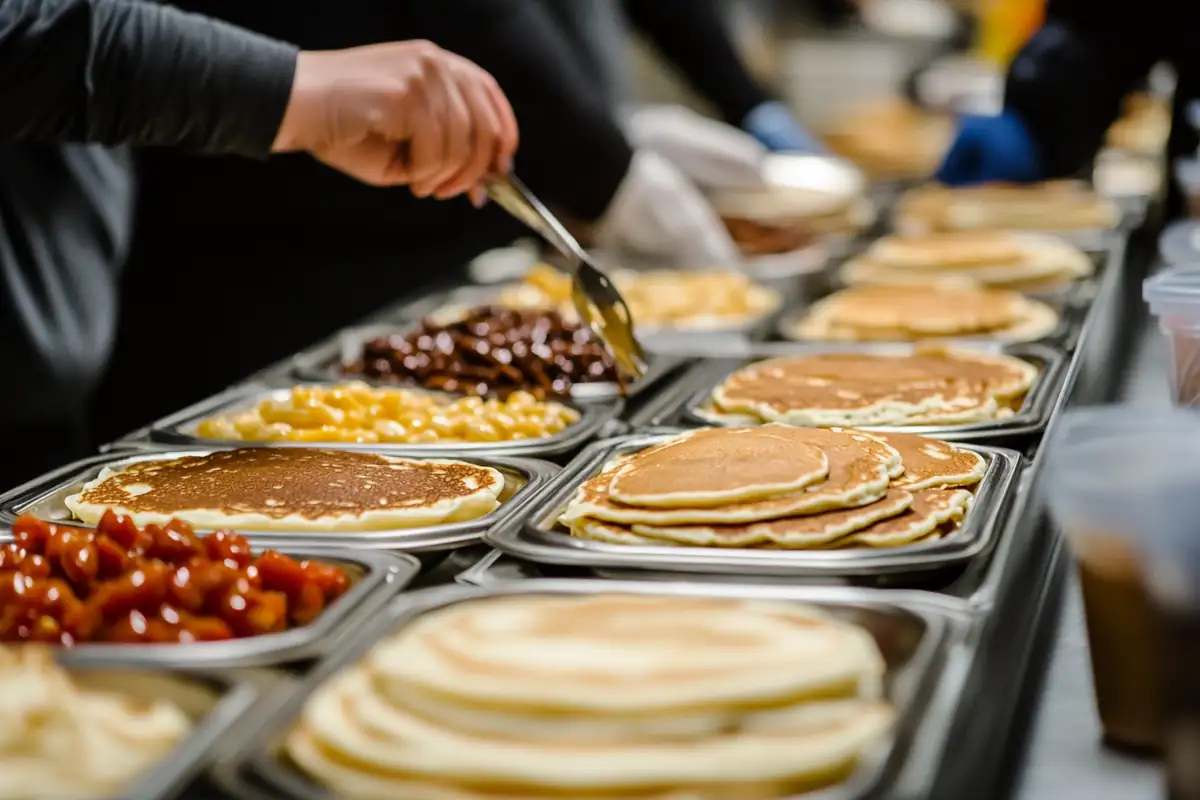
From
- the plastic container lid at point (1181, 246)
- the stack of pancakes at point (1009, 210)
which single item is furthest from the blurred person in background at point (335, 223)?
the plastic container lid at point (1181, 246)

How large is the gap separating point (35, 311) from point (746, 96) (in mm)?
2934

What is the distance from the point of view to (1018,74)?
4.04m

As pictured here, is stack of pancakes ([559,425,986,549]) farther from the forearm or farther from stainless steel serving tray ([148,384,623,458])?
the forearm

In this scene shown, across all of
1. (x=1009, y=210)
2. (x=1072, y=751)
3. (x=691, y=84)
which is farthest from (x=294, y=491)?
(x=691, y=84)

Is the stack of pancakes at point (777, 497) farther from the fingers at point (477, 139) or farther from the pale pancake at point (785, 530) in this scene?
the fingers at point (477, 139)

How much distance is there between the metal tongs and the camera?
2285 mm

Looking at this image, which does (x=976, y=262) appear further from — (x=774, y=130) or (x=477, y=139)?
(x=774, y=130)

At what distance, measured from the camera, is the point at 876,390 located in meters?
2.09

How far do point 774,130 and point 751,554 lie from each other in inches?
144

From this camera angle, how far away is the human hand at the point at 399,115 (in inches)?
80.0

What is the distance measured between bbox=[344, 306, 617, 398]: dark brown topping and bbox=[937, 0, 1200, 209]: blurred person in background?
1.96 meters

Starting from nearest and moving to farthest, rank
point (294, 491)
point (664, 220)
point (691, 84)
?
point (294, 491) → point (664, 220) → point (691, 84)

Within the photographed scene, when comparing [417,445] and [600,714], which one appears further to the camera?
[417,445]

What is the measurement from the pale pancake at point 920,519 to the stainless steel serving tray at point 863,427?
1.01 ft
